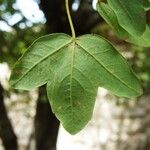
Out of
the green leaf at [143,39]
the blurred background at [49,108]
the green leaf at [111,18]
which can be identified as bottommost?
the blurred background at [49,108]

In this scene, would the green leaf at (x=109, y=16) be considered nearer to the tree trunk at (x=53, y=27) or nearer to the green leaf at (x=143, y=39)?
the green leaf at (x=143, y=39)

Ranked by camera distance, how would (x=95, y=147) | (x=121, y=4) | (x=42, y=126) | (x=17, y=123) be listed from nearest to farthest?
(x=121, y=4) < (x=42, y=126) < (x=17, y=123) < (x=95, y=147)

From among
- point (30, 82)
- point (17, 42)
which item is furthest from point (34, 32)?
point (30, 82)

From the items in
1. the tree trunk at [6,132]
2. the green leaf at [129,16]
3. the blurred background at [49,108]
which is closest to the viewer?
the green leaf at [129,16]

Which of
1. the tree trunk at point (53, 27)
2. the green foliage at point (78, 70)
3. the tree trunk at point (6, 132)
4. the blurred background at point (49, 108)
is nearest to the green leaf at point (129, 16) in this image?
the green foliage at point (78, 70)

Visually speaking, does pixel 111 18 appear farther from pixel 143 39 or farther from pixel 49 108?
pixel 49 108

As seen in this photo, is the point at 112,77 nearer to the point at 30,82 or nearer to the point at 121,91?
the point at 121,91
